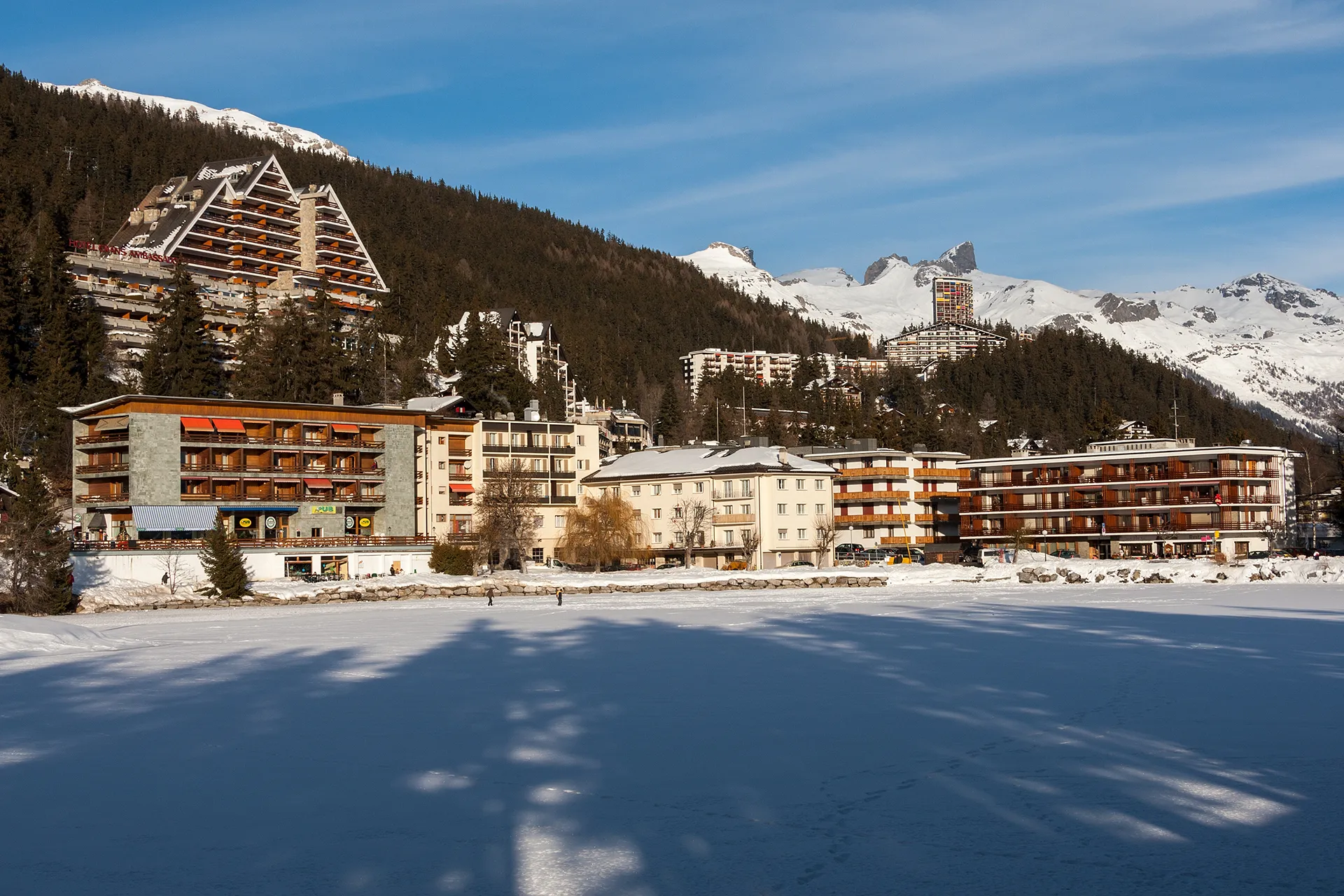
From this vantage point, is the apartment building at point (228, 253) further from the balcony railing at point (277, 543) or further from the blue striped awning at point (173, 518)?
the balcony railing at point (277, 543)

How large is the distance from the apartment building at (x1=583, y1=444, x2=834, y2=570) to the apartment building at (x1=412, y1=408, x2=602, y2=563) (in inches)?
190

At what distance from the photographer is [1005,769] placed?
15375mm

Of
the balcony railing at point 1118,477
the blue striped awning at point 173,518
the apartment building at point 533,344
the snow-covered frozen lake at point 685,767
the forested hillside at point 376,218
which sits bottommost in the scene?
the snow-covered frozen lake at point 685,767

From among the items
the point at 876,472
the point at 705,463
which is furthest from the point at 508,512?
the point at 876,472

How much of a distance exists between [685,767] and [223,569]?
161 ft

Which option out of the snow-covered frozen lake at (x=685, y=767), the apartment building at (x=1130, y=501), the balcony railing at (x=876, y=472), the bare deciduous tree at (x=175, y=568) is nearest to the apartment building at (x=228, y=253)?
the bare deciduous tree at (x=175, y=568)

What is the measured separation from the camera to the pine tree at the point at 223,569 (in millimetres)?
59656

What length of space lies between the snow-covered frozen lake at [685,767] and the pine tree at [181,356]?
54371mm

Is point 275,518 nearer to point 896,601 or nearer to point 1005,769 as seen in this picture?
point 896,601

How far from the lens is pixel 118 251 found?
108 metres

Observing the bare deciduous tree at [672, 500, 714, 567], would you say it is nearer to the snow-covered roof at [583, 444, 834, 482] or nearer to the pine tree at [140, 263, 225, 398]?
the snow-covered roof at [583, 444, 834, 482]

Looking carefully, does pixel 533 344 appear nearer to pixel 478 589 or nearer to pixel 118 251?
pixel 118 251

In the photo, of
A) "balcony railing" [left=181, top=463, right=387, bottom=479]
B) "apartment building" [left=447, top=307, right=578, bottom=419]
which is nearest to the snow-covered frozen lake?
"balcony railing" [left=181, top=463, right=387, bottom=479]

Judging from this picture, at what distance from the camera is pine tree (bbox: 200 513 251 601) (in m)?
59.7
